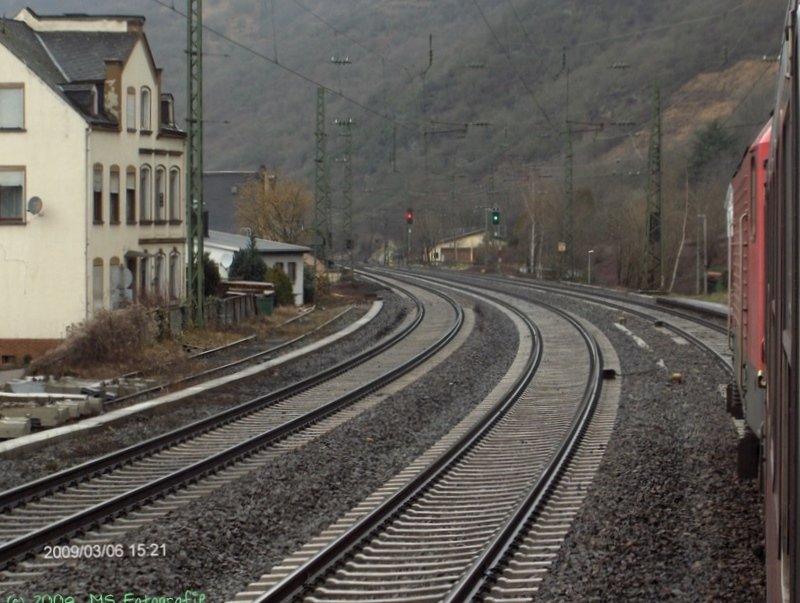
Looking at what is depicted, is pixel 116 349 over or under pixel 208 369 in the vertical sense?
over

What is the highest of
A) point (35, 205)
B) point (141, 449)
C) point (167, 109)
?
point (167, 109)

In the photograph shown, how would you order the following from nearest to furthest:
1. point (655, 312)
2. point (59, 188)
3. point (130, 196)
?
point (59, 188)
point (130, 196)
point (655, 312)

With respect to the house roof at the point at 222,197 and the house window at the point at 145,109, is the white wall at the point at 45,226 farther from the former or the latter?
the house roof at the point at 222,197

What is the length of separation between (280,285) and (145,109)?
915cm

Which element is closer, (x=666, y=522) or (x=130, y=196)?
(x=666, y=522)

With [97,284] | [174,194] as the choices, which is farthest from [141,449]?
[174,194]

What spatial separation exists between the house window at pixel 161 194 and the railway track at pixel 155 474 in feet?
48.2

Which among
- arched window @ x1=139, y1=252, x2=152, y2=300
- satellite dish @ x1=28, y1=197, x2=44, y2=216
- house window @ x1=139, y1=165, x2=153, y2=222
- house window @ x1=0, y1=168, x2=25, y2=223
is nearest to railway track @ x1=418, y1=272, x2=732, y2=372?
arched window @ x1=139, y1=252, x2=152, y2=300

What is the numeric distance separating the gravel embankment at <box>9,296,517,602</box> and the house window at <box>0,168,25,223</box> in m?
15.3

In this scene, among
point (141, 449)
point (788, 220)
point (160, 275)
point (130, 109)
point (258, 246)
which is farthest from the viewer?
point (258, 246)

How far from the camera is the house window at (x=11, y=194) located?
30609 mm

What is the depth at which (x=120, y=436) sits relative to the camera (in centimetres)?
1575

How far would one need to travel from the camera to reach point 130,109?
32750mm

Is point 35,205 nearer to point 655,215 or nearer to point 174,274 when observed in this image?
point 174,274
